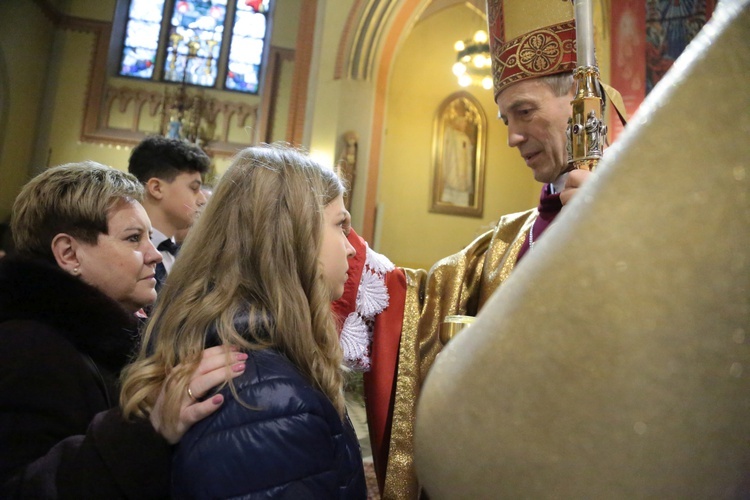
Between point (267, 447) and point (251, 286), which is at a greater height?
point (251, 286)

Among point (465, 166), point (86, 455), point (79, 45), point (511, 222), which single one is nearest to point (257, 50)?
point (79, 45)

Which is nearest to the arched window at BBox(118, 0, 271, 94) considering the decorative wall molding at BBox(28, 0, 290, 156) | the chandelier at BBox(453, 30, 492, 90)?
the decorative wall molding at BBox(28, 0, 290, 156)

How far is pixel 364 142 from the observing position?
7.53 m

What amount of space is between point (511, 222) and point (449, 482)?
5.33 ft

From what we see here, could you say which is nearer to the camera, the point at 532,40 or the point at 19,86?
the point at 532,40

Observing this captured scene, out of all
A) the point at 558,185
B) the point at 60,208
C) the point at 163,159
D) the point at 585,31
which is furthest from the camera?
the point at 163,159

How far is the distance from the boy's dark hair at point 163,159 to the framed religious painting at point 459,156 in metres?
7.01

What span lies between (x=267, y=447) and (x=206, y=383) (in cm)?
14

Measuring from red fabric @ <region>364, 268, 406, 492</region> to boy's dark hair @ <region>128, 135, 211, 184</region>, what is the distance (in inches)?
68.3

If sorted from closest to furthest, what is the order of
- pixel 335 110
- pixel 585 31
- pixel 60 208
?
pixel 585 31, pixel 60 208, pixel 335 110

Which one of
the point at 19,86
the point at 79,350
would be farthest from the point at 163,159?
the point at 19,86

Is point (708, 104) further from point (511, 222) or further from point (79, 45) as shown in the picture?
point (79, 45)

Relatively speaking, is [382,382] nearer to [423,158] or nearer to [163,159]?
[163,159]

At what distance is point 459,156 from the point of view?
981 centimetres
